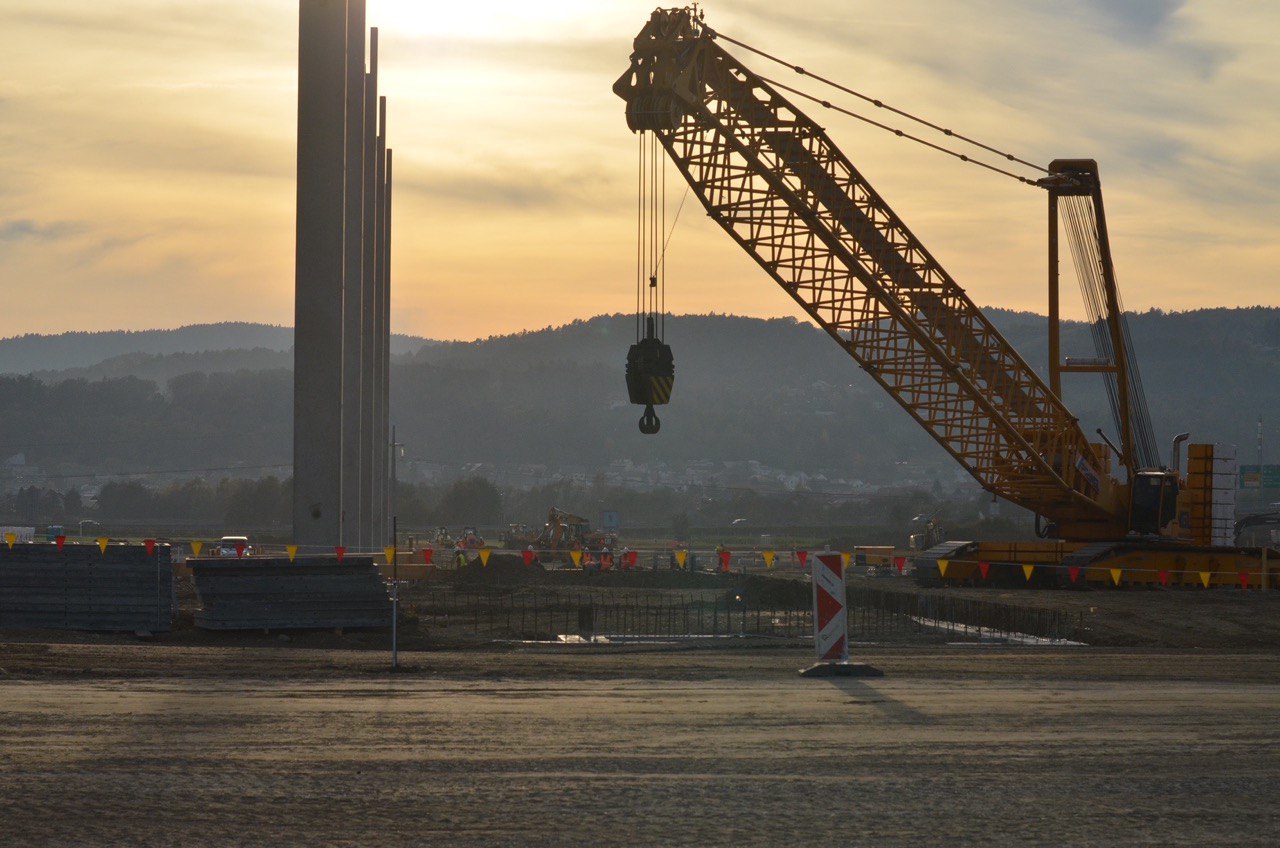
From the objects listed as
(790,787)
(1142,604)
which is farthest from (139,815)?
(1142,604)

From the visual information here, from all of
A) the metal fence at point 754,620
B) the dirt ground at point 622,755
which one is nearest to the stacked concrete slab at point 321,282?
the metal fence at point 754,620

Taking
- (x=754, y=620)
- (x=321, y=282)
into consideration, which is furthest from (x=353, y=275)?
(x=754, y=620)

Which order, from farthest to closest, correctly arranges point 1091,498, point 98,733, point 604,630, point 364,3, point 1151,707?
point 1091,498 < point 364,3 < point 604,630 < point 1151,707 < point 98,733

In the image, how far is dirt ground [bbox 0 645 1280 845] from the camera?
9.27 m

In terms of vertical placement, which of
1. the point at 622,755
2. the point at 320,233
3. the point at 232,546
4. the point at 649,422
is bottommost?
the point at 622,755

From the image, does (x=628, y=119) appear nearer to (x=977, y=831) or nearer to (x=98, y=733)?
(x=98, y=733)

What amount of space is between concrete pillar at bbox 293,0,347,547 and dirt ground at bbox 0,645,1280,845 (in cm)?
843

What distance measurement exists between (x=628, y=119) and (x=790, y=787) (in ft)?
78.4

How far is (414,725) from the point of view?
12.8m

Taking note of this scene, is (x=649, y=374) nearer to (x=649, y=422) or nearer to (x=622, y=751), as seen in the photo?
(x=649, y=422)

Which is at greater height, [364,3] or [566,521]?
[364,3]

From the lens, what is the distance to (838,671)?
17344mm

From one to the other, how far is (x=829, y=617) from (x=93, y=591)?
1165 cm

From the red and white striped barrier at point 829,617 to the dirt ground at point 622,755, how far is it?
619 mm
